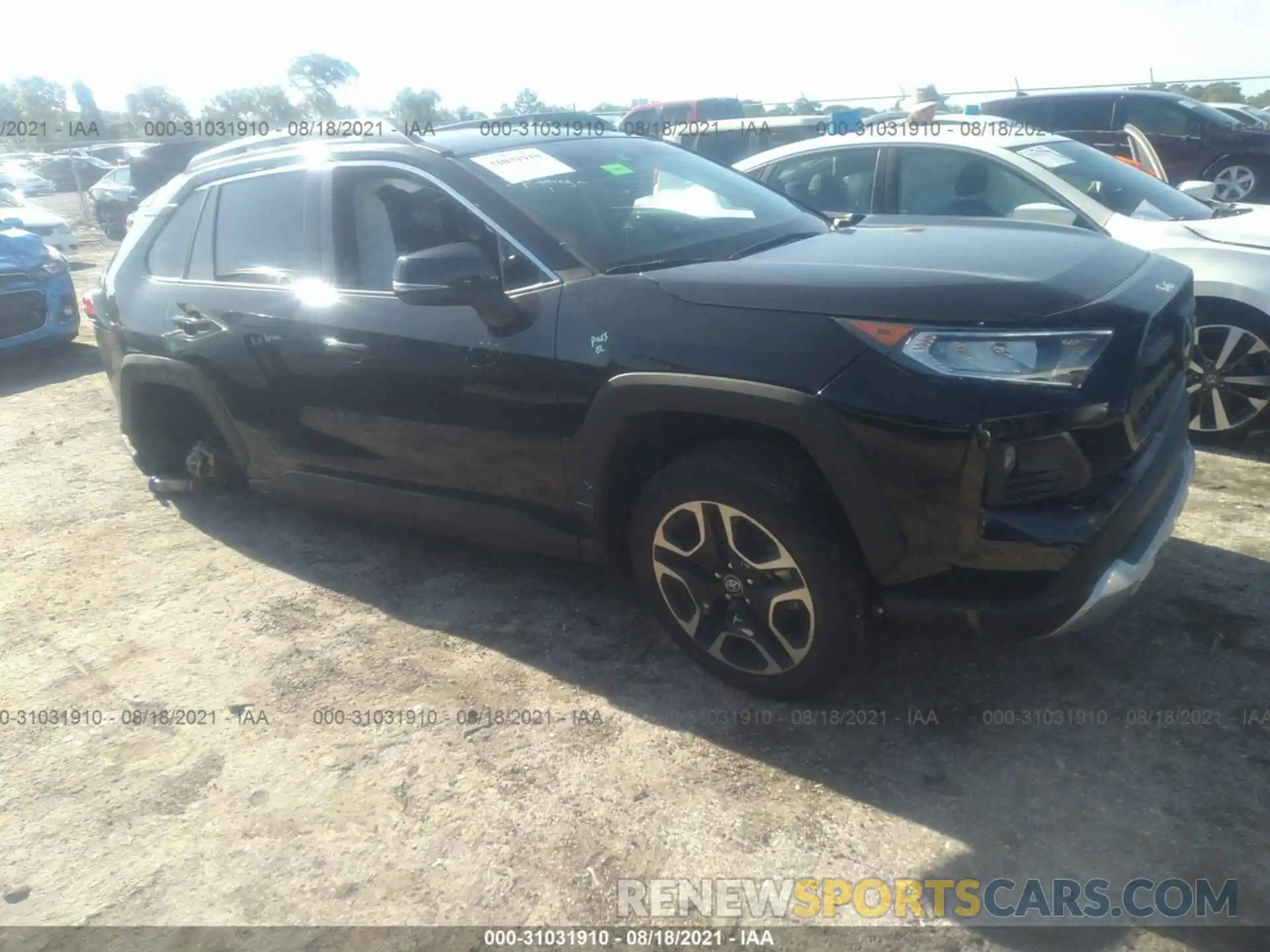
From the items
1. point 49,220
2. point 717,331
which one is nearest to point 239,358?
point 717,331

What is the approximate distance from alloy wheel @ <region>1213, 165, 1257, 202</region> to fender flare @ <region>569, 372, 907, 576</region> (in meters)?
11.0

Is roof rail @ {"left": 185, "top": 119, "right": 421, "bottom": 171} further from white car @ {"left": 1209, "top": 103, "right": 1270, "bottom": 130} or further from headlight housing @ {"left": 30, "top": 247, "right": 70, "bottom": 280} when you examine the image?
white car @ {"left": 1209, "top": 103, "right": 1270, "bottom": 130}

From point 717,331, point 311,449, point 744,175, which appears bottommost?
point 311,449

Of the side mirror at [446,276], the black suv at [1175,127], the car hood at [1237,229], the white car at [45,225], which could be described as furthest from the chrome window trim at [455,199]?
the white car at [45,225]

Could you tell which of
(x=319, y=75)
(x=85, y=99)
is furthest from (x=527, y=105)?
(x=85, y=99)

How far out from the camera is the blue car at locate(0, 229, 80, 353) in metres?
7.80

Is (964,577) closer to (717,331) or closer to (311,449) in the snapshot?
(717,331)

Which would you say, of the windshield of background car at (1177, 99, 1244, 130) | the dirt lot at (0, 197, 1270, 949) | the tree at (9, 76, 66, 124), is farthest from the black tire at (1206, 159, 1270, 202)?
the tree at (9, 76, 66, 124)

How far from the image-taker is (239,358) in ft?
13.0

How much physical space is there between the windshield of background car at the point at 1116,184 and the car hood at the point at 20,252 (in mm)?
7625

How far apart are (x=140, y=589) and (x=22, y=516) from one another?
4.47 feet

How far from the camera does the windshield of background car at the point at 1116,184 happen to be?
5141 mm

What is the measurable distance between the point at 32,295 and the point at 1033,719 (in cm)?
834

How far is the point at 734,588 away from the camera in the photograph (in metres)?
2.86
